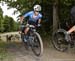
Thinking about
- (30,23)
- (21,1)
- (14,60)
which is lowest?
(14,60)

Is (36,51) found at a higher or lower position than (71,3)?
lower

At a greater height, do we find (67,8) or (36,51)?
(67,8)

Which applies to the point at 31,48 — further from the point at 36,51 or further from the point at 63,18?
the point at 63,18

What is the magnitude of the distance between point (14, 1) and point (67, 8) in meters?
2.76

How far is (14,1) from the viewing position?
16.1m

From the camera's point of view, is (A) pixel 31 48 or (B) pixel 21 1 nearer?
(A) pixel 31 48

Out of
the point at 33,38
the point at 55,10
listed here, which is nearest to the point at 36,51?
the point at 33,38

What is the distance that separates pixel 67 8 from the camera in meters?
16.6

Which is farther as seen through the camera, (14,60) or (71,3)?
(71,3)

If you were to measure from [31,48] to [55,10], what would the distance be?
5830 mm

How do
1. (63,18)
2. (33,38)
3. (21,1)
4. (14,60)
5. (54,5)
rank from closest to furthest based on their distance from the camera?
(14,60) → (33,38) → (21,1) → (54,5) → (63,18)

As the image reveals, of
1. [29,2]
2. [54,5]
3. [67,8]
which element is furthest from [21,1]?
[67,8]

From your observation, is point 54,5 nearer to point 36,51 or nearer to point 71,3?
point 71,3

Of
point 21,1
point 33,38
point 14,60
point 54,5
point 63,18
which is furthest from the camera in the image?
point 63,18
